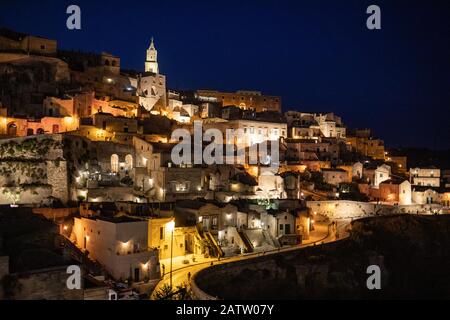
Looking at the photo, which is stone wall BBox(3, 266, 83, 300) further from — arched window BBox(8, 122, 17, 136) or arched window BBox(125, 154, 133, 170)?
arched window BBox(8, 122, 17, 136)

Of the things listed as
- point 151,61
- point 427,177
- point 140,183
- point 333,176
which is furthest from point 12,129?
point 427,177

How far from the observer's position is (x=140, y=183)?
41.8m

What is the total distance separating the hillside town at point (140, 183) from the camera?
27141 millimetres

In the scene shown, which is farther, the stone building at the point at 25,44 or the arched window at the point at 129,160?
the stone building at the point at 25,44

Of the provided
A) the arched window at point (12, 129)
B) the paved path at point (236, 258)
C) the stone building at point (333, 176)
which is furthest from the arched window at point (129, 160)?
the stone building at point (333, 176)

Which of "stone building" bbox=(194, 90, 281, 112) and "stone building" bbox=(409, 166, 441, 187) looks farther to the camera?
"stone building" bbox=(194, 90, 281, 112)

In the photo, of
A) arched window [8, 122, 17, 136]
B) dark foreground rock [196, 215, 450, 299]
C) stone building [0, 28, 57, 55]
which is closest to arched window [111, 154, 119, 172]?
arched window [8, 122, 17, 136]

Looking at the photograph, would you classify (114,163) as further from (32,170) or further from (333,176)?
(333,176)

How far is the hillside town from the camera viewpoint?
27.1 metres

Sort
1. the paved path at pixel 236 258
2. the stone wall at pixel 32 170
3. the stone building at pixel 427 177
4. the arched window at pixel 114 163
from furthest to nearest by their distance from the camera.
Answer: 1. the stone building at pixel 427 177
2. the arched window at pixel 114 163
3. the stone wall at pixel 32 170
4. the paved path at pixel 236 258

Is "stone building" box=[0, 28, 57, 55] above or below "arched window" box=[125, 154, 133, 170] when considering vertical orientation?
above

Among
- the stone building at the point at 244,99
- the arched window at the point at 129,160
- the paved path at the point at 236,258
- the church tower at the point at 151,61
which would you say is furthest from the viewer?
the stone building at the point at 244,99

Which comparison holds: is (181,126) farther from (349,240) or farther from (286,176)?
(349,240)

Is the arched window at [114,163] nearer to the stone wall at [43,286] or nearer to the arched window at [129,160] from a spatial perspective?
Answer: the arched window at [129,160]
